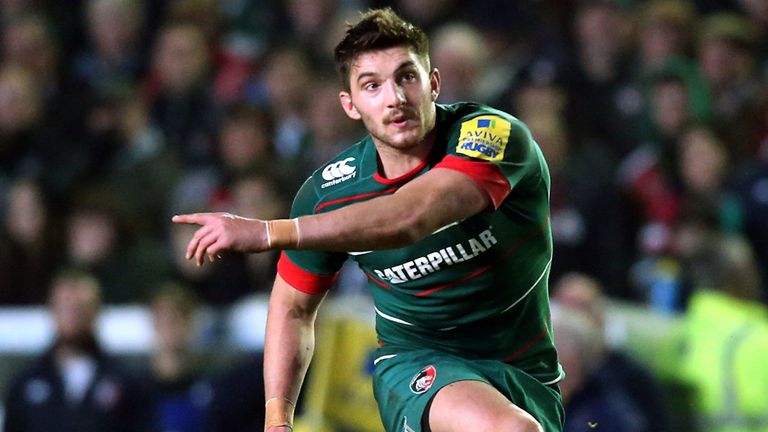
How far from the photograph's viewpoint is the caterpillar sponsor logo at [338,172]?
4.29 meters

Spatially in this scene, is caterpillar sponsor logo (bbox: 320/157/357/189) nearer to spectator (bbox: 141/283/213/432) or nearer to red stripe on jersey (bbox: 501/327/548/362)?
red stripe on jersey (bbox: 501/327/548/362)

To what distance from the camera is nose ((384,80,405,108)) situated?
400 centimetres

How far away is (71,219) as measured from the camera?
8.55 meters

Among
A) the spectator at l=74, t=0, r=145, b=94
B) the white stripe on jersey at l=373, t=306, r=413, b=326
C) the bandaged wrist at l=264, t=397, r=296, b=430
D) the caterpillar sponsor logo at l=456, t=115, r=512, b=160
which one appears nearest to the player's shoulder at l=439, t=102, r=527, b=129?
the caterpillar sponsor logo at l=456, t=115, r=512, b=160

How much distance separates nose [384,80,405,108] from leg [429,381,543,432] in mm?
904

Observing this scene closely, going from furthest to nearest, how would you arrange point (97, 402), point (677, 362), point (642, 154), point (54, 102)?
point (54, 102) → point (642, 154) → point (97, 402) → point (677, 362)

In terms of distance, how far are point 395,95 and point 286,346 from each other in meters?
1.02

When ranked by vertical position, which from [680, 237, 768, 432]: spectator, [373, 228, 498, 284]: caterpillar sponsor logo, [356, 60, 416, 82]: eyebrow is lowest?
[680, 237, 768, 432]: spectator

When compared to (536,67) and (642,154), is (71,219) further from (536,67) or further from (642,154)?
(642,154)

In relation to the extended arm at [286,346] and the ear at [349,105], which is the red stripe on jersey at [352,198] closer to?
the ear at [349,105]

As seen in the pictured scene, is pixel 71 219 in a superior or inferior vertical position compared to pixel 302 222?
inferior

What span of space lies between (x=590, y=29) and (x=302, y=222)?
18.4 feet

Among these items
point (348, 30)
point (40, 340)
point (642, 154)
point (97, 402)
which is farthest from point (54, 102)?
point (348, 30)

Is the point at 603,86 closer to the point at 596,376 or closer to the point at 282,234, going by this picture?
the point at 596,376
